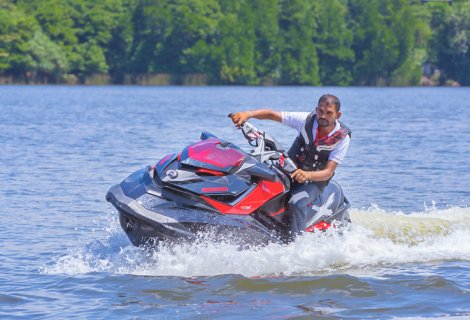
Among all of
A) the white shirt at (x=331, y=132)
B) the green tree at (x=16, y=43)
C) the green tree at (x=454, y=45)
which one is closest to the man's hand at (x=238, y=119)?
the white shirt at (x=331, y=132)

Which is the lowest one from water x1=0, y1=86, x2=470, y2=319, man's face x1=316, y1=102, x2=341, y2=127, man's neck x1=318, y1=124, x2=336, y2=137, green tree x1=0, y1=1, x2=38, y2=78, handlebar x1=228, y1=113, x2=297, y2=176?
green tree x1=0, y1=1, x2=38, y2=78

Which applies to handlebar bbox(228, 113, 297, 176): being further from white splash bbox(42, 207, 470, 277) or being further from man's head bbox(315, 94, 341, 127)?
white splash bbox(42, 207, 470, 277)

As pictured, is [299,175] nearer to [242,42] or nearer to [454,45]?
[242,42]

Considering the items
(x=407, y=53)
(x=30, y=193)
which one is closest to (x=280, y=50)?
(x=407, y=53)

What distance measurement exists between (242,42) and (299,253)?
3760 inches

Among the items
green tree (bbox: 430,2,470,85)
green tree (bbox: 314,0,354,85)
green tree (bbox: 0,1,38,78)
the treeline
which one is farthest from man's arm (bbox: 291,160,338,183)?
green tree (bbox: 314,0,354,85)

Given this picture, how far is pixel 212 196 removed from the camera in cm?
851

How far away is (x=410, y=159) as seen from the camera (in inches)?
834

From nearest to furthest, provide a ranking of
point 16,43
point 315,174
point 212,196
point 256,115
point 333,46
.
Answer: point 212,196
point 315,174
point 256,115
point 16,43
point 333,46

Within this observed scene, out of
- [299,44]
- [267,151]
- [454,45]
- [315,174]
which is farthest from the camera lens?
[299,44]

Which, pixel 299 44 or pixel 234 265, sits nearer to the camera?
pixel 234 265

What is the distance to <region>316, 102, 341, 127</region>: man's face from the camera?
28.9ft

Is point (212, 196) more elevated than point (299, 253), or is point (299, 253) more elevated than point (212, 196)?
point (212, 196)

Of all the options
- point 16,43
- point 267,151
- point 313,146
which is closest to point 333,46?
point 16,43
